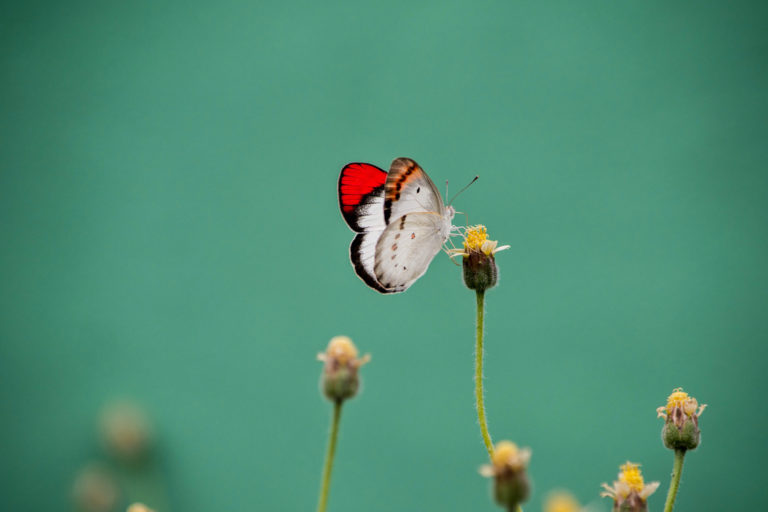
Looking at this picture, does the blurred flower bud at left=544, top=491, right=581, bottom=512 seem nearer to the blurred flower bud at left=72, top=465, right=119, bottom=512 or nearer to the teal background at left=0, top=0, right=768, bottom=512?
the blurred flower bud at left=72, top=465, right=119, bottom=512

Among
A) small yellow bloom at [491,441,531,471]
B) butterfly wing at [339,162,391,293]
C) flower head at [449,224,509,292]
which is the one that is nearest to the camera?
small yellow bloom at [491,441,531,471]

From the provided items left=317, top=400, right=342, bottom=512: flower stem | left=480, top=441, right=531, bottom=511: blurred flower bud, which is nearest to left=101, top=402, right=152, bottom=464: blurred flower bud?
left=317, top=400, right=342, bottom=512: flower stem

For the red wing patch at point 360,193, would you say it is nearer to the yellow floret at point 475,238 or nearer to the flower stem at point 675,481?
the yellow floret at point 475,238

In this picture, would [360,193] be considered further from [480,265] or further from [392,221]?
[480,265]

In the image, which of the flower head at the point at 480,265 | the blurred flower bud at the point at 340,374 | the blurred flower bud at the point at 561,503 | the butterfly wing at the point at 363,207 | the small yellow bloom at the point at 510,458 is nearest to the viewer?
the blurred flower bud at the point at 561,503

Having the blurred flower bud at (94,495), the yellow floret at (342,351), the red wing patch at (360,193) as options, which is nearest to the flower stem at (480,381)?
the yellow floret at (342,351)
